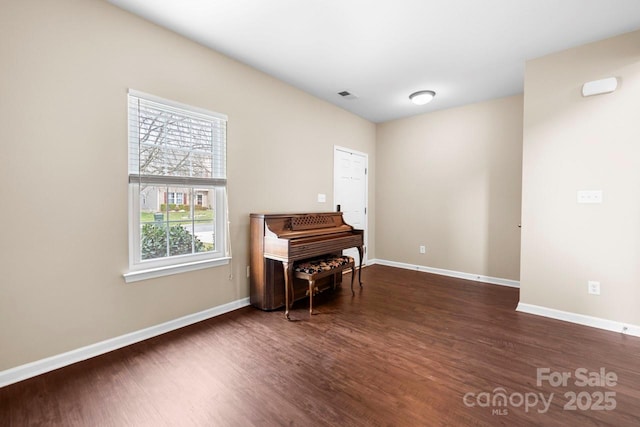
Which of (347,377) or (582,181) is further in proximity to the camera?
(582,181)

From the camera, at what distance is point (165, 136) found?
2.46 meters

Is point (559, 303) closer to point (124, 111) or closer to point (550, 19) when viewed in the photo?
point (550, 19)

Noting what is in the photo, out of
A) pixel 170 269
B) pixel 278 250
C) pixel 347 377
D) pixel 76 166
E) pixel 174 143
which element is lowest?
pixel 347 377

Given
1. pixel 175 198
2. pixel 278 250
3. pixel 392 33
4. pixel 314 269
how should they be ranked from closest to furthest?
1. pixel 392 33
2. pixel 175 198
3. pixel 278 250
4. pixel 314 269

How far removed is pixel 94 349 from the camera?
2.06 meters

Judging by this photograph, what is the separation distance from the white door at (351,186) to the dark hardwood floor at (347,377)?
2121 millimetres

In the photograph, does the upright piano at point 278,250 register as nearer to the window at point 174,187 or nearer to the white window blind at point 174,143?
the window at point 174,187

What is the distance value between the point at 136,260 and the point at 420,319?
271 cm

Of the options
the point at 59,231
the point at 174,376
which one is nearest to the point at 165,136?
the point at 59,231

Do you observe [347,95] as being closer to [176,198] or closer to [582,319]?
[176,198]

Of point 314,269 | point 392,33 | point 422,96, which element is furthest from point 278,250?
point 422,96

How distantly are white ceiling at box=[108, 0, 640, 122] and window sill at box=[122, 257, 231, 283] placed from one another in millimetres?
2141

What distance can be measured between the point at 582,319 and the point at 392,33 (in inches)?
130

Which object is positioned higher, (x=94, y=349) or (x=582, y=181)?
(x=582, y=181)
